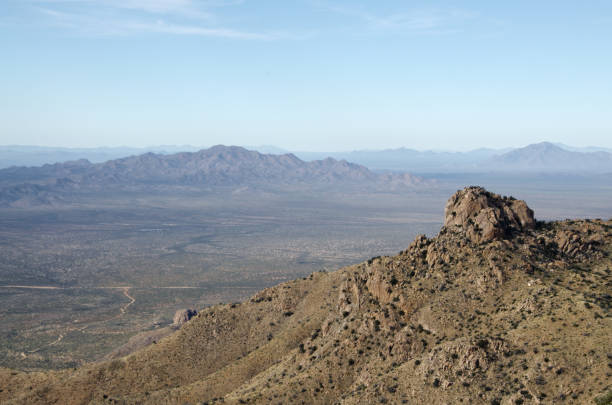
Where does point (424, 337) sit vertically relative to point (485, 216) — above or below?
below

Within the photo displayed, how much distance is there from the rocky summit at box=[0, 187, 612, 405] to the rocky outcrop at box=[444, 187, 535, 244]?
11 centimetres

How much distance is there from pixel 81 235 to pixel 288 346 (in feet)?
540

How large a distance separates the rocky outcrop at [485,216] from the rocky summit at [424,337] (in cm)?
11

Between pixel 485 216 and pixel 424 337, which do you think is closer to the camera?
pixel 424 337

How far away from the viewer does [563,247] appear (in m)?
38.8

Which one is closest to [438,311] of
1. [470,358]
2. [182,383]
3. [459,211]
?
[470,358]

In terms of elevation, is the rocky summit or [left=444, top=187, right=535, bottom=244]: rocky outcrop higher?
[left=444, top=187, right=535, bottom=244]: rocky outcrop

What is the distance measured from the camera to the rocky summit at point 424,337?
28812 millimetres

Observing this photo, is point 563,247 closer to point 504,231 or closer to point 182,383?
point 504,231

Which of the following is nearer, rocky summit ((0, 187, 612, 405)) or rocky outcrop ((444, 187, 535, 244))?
rocky summit ((0, 187, 612, 405))

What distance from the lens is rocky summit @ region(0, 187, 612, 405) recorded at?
28812 millimetres

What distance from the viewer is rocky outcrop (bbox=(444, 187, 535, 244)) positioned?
39.1 m

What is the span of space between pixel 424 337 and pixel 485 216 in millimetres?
11007

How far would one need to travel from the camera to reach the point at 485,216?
39.9m
